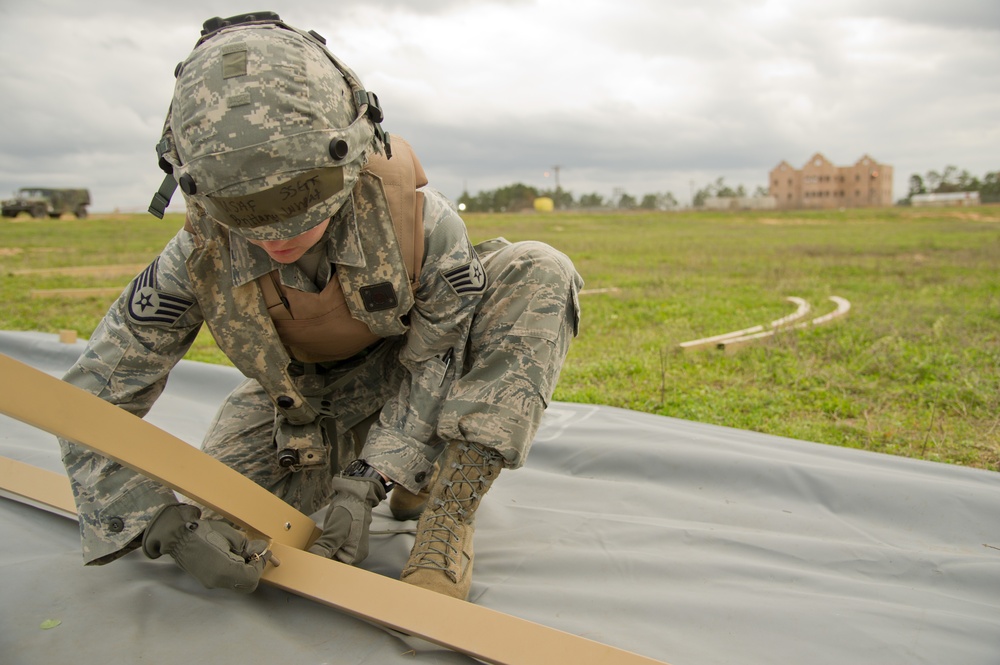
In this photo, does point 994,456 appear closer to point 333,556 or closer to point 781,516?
point 781,516

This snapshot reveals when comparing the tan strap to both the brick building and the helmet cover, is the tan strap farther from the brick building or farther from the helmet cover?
the brick building

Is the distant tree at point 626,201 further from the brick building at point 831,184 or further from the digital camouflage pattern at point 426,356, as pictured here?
the digital camouflage pattern at point 426,356

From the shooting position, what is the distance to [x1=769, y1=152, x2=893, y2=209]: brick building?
65188mm

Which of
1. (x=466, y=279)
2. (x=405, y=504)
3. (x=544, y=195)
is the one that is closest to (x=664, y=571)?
(x=405, y=504)

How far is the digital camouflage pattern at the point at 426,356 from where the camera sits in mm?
1628

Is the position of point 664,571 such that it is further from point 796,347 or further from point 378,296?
point 796,347

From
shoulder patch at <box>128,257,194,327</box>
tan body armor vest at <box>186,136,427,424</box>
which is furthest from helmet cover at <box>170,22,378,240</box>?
shoulder patch at <box>128,257,194,327</box>

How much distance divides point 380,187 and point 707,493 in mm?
1291

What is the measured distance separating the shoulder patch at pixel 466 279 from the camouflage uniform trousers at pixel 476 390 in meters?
0.06

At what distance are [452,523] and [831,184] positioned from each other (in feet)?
238

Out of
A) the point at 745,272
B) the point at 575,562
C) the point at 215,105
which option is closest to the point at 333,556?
the point at 575,562

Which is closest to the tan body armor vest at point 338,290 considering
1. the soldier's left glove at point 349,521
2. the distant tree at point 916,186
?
the soldier's left glove at point 349,521

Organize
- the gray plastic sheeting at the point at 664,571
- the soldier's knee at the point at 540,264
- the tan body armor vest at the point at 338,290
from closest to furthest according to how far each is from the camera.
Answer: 1. the gray plastic sheeting at the point at 664,571
2. the tan body armor vest at the point at 338,290
3. the soldier's knee at the point at 540,264

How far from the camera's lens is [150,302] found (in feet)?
5.49
